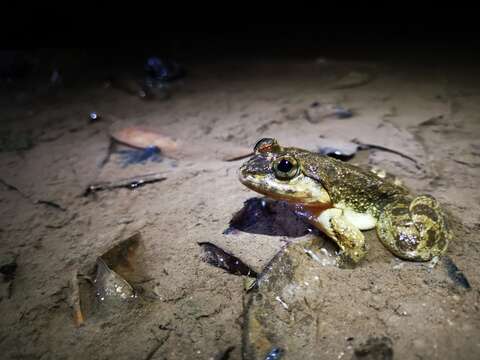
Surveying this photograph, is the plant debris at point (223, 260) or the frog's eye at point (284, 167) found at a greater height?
the frog's eye at point (284, 167)

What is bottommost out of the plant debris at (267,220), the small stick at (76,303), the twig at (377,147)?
the small stick at (76,303)

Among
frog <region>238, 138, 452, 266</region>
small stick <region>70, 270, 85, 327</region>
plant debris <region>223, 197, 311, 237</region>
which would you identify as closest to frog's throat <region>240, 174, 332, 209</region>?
frog <region>238, 138, 452, 266</region>

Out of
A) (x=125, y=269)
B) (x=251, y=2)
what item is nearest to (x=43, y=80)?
(x=125, y=269)

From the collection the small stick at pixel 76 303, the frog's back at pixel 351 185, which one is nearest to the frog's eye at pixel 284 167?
the frog's back at pixel 351 185

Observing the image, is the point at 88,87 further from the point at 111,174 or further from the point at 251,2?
the point at 251,2

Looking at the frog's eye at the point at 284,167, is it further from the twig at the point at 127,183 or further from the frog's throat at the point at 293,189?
the twig at the point at 127,183

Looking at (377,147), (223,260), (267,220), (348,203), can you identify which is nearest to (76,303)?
(223,260)
